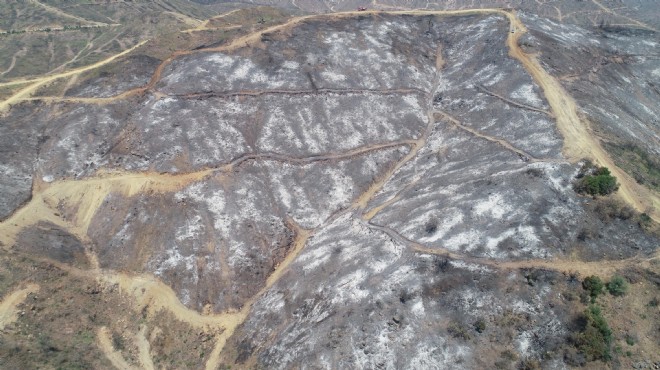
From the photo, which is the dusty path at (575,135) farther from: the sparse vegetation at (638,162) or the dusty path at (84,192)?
the dusty path at (84,192)

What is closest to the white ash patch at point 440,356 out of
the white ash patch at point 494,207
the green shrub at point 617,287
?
the green shrub at point 617,287

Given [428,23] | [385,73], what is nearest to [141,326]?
[385,73]

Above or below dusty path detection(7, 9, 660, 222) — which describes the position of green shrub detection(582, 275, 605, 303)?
below

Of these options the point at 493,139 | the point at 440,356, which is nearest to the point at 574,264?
the point at 440,356

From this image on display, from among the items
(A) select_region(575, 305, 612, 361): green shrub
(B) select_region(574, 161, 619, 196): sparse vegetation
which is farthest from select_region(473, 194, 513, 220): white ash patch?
(A) select_region(575, 305, 612, 361): green shrub

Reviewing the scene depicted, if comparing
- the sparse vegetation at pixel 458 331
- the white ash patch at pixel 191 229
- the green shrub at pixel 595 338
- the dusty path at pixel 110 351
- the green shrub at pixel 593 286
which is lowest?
the dusty path at pixel 110 351

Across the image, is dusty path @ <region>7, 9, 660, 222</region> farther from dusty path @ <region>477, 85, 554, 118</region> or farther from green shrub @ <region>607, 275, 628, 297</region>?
green shrub @ <region>607, 275, 628, 297</region>

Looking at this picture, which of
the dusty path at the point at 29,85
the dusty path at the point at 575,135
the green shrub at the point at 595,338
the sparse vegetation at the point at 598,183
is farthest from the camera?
the dusty path at the point at 29,85

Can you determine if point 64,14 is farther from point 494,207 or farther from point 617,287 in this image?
point 617,287
